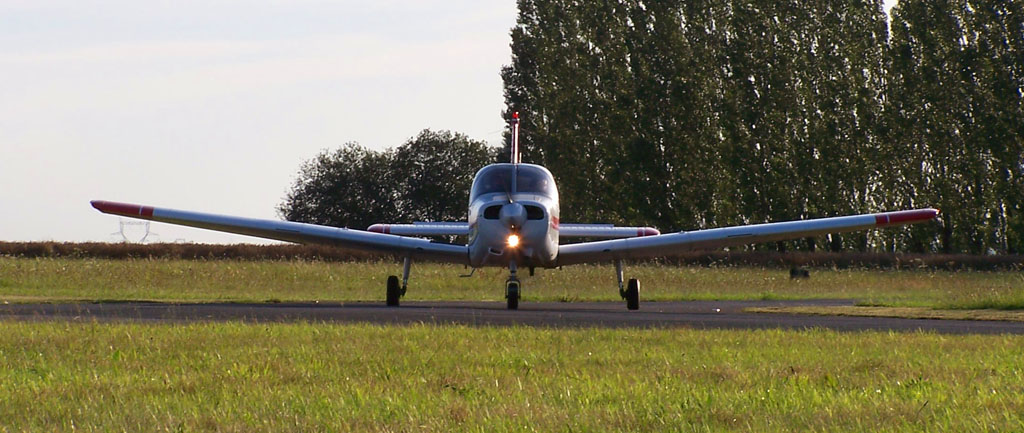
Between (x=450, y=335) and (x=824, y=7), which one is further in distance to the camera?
(x=824, y=7)

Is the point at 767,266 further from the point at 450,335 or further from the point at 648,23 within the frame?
the point at 450,335

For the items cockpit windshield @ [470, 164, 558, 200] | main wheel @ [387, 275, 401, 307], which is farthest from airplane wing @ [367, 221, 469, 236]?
cockpit windshield @ [470, 164, 558, 200]

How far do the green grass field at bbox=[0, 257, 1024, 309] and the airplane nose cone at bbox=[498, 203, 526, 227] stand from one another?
23.1 feet

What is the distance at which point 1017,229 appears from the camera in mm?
43094

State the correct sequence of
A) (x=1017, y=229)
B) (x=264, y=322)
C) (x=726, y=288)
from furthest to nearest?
(x=1017, y=229) < (x=726, y=288) < (x=264, y=322)

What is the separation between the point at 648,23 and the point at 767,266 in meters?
12.4

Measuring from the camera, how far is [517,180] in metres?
21.8

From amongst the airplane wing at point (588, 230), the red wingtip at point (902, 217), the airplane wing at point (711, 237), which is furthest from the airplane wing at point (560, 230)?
the red wingtip at point (902, 217)

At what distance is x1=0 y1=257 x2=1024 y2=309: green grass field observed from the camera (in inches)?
1178

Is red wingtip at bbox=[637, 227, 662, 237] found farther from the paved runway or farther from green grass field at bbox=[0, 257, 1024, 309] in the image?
the paved runway

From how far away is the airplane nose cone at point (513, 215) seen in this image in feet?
67.6

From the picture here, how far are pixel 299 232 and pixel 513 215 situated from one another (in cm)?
500

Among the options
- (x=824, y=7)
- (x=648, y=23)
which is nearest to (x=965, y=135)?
(x=824, y=7)

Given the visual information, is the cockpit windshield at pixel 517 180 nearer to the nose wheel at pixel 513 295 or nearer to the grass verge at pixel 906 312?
the nose wheel at pixel 513 295
